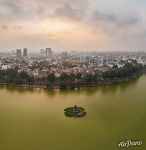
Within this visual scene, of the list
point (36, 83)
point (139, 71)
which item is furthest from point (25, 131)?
point (139, 71)

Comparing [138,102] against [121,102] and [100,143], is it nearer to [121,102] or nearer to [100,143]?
[121,102]

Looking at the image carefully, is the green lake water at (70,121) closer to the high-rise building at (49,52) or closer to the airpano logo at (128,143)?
the airpano logo at (128,143)

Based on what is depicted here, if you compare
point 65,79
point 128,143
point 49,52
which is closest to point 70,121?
point 128,143

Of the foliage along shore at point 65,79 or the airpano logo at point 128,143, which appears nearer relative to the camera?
the airpano logo at point 128,143

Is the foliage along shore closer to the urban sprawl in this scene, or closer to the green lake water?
the urban sprawl

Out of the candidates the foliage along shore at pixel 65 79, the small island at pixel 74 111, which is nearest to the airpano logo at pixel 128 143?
the small island at pixel 74 111

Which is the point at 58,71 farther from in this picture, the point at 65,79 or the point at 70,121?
the point at 70,121

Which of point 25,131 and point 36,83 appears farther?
point 36,83
